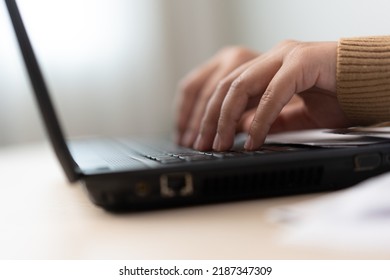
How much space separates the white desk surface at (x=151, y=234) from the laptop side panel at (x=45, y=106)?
6cm

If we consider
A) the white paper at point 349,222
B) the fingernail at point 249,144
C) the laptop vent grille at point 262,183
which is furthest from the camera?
the fingernail at point 249,144

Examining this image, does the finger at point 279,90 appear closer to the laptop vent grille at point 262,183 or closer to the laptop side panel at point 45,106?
the laptop vent grille at point 262,183

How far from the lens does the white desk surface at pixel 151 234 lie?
0.34m

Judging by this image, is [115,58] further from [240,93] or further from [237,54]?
[240,93]

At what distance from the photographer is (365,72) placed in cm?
53

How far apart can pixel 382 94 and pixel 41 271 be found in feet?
1.36

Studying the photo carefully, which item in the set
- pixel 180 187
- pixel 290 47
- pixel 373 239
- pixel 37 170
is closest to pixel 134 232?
pixel 180 187

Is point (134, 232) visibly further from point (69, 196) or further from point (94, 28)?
point (94, 28)

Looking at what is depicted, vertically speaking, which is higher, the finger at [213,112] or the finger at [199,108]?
the finger at [213,112]

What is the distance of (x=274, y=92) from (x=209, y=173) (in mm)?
152

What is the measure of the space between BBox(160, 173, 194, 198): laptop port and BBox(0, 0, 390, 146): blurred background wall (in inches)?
40.6

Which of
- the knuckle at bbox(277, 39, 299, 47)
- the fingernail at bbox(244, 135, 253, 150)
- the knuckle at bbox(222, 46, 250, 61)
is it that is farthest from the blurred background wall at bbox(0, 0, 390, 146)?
the fingernail at bbox(244, 135, 253, 150)

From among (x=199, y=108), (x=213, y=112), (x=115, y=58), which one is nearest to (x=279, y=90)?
(x=213, y=112)

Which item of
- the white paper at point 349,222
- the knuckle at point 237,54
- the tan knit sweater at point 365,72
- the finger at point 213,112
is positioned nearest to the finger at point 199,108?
the knuckle at point 237,54
